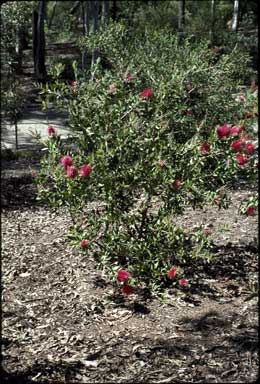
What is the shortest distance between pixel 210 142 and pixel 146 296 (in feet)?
4.29

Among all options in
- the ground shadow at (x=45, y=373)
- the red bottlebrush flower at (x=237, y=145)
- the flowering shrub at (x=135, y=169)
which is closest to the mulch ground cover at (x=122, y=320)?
the ground shadow at (x=45, y=373)

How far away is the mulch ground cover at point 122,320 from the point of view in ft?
11.3

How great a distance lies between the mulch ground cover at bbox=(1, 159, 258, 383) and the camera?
11.3 ft

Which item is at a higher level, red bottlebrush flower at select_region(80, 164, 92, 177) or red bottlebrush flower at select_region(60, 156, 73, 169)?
red bottlebrush flower at select_region(60, 156, 73, 169)

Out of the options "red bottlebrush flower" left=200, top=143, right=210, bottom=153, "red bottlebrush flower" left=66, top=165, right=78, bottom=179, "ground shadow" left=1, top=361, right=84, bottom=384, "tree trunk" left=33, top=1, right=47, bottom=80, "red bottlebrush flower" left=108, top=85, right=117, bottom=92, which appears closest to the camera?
"ground shadow" left=1, top=361, right=84, bottom=384

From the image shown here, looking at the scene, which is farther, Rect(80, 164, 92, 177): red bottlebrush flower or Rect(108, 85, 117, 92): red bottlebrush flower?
Rect(108, 85, 117, 92): red bottlebrush flower

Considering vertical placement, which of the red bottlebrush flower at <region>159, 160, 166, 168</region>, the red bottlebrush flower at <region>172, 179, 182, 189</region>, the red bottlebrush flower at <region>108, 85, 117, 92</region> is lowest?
the red bottlebrush flower at <region>172, 179, 182, 189</region>

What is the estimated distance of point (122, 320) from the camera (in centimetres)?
417

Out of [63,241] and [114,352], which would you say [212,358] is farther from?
[63,241]

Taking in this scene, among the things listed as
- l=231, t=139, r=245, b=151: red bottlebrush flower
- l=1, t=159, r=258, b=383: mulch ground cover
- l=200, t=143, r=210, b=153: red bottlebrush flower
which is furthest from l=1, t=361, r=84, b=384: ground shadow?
l=231, t=139, r=245, b=151: red bottlebrush flower

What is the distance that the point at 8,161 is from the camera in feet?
35.1

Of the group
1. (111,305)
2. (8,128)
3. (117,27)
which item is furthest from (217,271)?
(8,128)

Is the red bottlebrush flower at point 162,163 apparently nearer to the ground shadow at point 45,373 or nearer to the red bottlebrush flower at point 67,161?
the red bottlebrush flower at point 67,161

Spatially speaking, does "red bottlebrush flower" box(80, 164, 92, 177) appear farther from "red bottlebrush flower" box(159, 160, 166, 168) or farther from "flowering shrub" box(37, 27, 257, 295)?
"red bottlebrush flower" box(159, 160, 166, 168)
